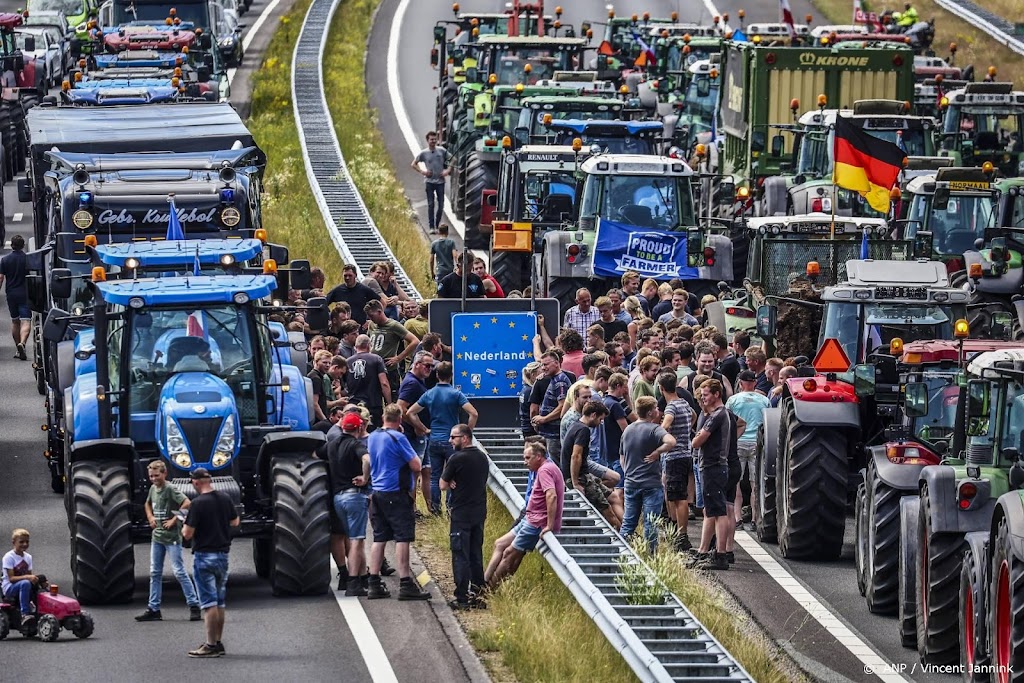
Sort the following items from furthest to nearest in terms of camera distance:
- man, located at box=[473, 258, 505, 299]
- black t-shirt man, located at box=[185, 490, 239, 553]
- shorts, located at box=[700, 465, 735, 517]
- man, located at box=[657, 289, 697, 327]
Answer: man, located at box=[473, 258, 505, 299], man, located at box=[657, 289, 697, 327], shorts, located at box=[700, 465, 735, 517], black t-shirt man, located at box=[185, 490, 239, 553]

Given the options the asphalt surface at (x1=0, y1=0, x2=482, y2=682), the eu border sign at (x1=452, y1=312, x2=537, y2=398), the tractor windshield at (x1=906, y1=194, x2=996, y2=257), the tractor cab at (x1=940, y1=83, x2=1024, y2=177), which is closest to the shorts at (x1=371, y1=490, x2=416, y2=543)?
the asphalt surface at (x1=0, y1=0, x2=482, y2=682)

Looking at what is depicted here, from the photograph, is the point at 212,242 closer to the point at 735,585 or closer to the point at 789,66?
the point at 735,585

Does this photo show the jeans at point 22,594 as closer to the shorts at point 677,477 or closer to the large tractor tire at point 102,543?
the large tractor tire at point 102,543

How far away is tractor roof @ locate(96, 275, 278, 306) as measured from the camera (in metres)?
18.1

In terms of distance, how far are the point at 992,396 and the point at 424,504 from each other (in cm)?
833

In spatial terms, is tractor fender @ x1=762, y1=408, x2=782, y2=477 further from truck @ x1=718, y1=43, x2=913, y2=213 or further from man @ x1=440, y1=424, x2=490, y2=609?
truck @ x1=718, y1=43, x2=913, y2=213

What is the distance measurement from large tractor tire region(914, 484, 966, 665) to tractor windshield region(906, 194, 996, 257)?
1250 centimetres

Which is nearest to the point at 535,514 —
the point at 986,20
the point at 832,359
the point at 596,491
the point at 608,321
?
the point at 596,491

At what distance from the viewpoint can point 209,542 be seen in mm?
15844

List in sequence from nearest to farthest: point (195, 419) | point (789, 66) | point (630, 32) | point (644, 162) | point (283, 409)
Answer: point (195, 419) < point (283, 409) < point (644, 162) < point (789, 66) < point (630, 32)

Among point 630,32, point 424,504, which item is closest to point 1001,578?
point 424,504

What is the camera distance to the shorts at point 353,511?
17.6m

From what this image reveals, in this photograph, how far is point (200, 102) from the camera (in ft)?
106

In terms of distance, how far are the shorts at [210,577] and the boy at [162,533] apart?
27.1 inches
